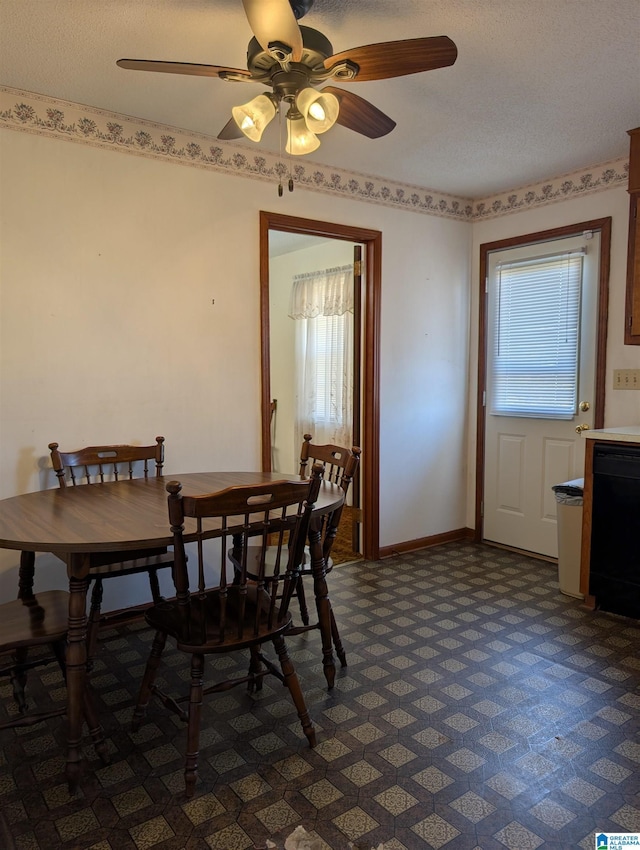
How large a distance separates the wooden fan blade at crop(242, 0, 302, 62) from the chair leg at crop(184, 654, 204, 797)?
5.80 feet

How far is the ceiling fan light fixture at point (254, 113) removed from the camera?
1.92 m

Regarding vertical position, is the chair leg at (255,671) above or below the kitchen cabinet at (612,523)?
below

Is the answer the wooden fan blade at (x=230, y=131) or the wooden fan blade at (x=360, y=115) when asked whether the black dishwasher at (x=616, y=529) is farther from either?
the wooden fan blade at (x=230, y=131)

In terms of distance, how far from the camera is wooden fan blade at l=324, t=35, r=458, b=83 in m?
1.62

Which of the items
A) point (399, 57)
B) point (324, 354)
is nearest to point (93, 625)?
point (399, 57)

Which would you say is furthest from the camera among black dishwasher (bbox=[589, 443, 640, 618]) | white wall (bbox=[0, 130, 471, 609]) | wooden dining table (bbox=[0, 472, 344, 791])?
black dishwasher (bbox=[589, 443, 640, 618])

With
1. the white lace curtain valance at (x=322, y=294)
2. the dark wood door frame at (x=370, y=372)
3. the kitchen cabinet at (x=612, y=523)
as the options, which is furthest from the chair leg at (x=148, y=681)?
the white lace curtain valance at (x=322, y=294)

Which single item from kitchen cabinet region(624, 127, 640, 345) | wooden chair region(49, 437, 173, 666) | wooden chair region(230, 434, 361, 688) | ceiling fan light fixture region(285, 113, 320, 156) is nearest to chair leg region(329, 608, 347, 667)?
wooden chair region(230, 434, 361, 688)

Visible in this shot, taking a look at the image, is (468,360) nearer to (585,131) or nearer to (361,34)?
(585,131)

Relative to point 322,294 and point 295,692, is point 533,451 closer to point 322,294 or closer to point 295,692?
point 322,294

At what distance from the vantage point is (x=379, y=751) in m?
1.92

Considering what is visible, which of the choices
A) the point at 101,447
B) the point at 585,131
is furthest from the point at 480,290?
the point at 101,447

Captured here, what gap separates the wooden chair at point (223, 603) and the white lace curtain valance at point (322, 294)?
3221 millimetres

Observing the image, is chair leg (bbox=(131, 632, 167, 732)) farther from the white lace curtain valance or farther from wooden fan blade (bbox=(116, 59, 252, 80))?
the white lace curtain valance
